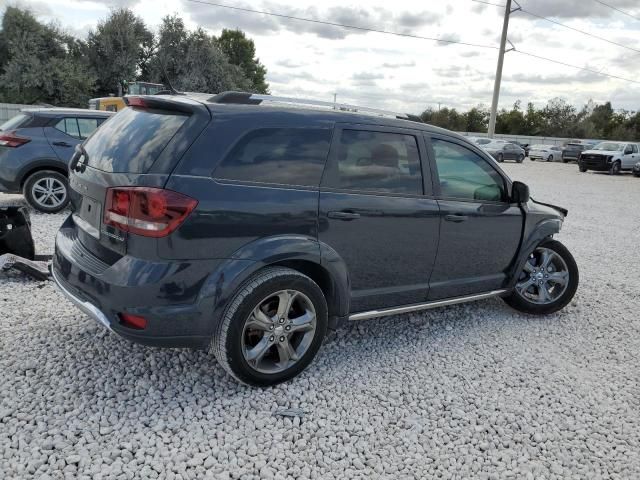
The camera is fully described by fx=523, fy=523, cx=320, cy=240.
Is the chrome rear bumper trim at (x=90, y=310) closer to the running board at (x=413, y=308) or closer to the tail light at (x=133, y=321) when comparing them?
the tail light at (x=133, y=321)

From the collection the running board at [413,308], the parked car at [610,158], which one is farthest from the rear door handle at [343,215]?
the parked car at [610,158]

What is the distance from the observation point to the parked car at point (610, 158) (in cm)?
2717

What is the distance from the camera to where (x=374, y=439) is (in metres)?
2.90

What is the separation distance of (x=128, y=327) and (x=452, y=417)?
1.97 m

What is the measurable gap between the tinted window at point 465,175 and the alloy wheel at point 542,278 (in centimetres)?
87

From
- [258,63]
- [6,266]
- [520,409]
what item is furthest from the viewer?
[258,63]

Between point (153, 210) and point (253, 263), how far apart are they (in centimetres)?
63

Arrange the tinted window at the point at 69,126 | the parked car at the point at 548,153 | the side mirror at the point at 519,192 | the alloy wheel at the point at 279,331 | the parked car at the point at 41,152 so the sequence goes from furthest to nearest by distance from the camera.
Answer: the parked car at the point at 548,153 < the tinted window at the point at 69,126 < the parked car at the point at 41,152 < the side mirror at the point at 519,192 < the alloy wheel at the point at 279,331

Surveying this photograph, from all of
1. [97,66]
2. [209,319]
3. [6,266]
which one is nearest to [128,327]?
[209,319]

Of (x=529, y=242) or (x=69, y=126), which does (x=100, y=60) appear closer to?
(x=69, y=126)

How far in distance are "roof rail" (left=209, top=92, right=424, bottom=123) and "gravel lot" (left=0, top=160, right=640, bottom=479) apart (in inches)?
69.0

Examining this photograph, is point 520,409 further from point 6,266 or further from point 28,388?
point 6,266

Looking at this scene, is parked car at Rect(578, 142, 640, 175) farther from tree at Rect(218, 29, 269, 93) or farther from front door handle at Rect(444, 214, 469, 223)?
tree at Rect(218, 29, 269, 93)

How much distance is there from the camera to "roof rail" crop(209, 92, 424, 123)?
3.29 meters
